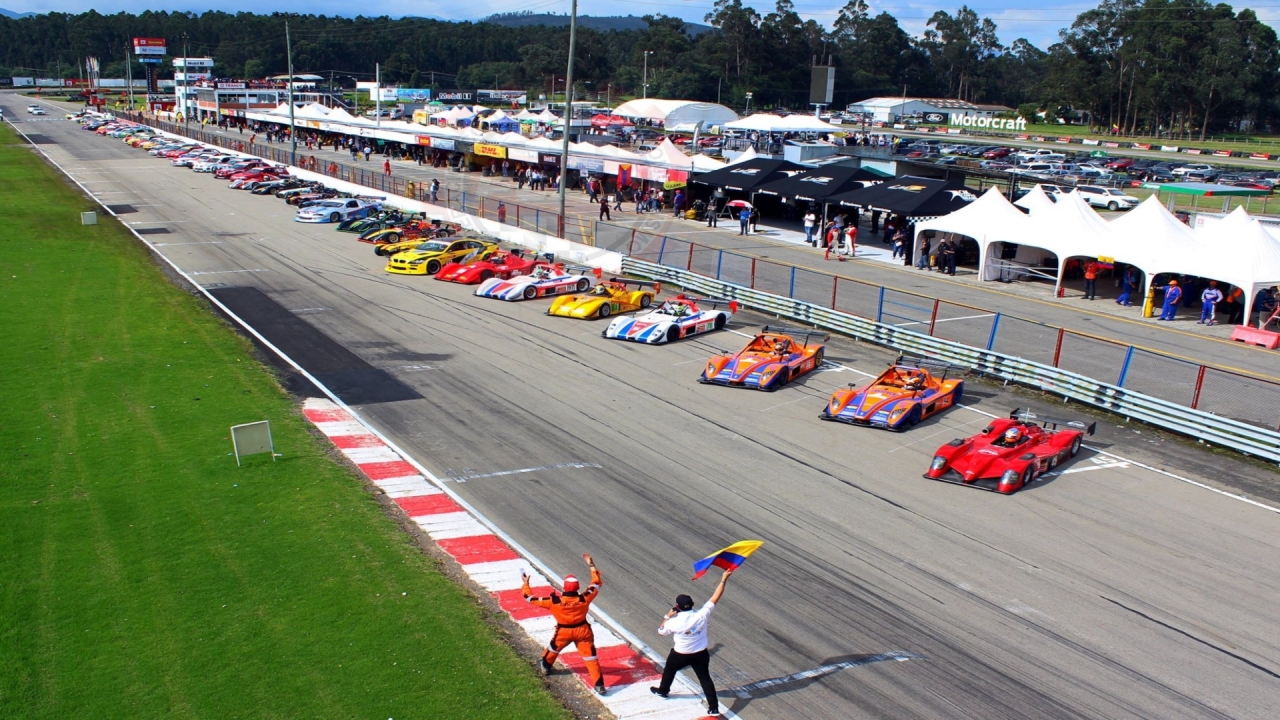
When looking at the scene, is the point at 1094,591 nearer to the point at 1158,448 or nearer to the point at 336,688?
the point at 1158,448

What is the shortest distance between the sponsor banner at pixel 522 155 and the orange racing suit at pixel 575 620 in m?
55.7

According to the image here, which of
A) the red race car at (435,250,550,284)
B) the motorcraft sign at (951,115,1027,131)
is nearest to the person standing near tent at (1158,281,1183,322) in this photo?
the red race car at (435,250,550,284)

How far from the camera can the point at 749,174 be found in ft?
162

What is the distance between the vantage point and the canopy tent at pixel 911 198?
131ft

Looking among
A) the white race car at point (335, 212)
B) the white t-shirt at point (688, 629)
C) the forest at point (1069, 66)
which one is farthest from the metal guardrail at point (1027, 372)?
the forest at point (1069, 66)

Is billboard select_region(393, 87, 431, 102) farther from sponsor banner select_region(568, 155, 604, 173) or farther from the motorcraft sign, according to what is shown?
sponsor banner select_region(568, 155, 604, 173)

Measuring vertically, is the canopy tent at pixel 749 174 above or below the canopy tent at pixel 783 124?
below

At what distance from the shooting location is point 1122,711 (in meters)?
Result: 10.8

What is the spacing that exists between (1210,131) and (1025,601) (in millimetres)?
133665

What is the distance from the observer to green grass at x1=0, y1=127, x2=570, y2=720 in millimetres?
10461

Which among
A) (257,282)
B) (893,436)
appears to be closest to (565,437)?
(893,436)

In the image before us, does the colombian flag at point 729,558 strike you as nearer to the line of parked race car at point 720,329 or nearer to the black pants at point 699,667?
the black pants at point 699,667

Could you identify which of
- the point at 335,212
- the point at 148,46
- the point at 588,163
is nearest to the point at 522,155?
the point at 588,163

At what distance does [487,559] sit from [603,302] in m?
16.2
